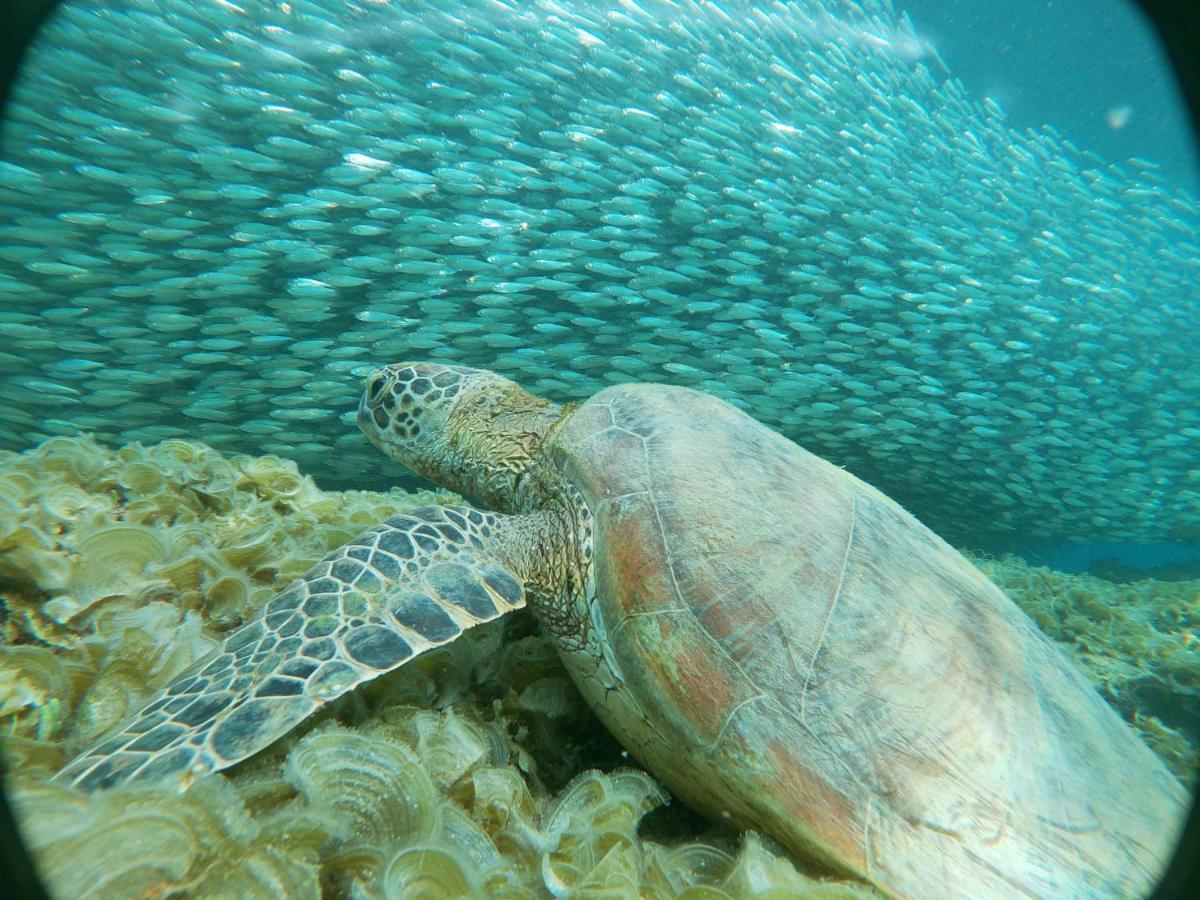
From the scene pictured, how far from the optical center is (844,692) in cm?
157

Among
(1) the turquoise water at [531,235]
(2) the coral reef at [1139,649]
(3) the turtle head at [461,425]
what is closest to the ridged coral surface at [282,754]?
(3) the turtle head at [461,425]

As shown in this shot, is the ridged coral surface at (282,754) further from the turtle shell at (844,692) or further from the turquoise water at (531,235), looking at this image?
the turquoise water at (531,235)

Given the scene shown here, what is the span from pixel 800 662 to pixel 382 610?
4.33 feet

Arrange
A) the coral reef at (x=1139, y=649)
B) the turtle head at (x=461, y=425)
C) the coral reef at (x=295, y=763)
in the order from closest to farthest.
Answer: the coral reef at (x=295, y=763) < the turtle head at (x=461, y=425) < the coral reef at (x=1139, y=649)

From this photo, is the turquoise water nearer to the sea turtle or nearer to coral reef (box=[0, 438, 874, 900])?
coral reef (box=[0, 438, 874, 900])

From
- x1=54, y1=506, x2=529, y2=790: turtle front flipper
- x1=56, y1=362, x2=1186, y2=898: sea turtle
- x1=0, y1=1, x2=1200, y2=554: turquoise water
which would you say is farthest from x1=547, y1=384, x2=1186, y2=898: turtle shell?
x1=0, y1=1, x2=1200, y2=554: turquoise water

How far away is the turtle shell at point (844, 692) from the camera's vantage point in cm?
142

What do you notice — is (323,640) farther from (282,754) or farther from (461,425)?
(461,425)

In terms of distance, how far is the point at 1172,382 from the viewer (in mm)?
16328

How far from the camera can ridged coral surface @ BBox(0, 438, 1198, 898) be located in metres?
1.03

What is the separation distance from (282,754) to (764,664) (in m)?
1.34

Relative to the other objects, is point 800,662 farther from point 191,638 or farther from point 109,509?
point 109,509

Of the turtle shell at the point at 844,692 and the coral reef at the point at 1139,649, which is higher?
the turtle shell at the point at 844,692

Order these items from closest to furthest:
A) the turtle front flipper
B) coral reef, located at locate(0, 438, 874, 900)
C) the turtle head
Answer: coral reef, located at locate(0, 438, 874, 900) → the turtle front flipper → the turtle head
